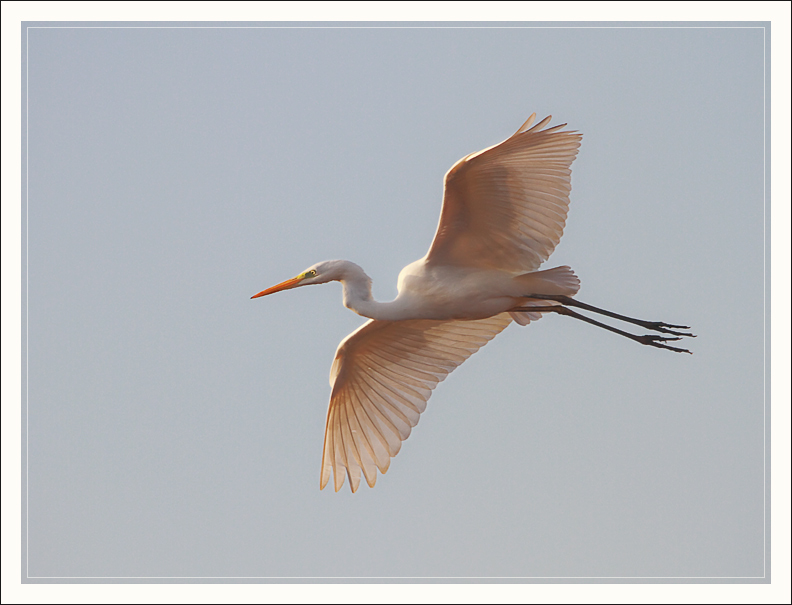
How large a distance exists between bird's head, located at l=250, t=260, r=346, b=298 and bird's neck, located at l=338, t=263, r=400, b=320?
0.26 feet

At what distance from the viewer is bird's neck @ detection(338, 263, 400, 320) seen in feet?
33.6

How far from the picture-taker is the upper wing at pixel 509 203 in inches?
380

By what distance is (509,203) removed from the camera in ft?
32.9

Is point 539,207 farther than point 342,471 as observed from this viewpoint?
No

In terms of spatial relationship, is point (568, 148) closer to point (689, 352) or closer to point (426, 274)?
point (426, 274)

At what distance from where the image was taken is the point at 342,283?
1039 cm

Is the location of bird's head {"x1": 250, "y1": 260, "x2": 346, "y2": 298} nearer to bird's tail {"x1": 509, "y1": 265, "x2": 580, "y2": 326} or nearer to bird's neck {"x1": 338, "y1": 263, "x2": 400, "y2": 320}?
bird's neck {"x1": 338, "y1": 263, "x2": 400, "y2": 320}

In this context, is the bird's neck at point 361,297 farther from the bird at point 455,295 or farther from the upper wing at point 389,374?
the upper wing at point 389,374

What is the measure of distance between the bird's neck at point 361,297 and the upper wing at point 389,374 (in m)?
0.96

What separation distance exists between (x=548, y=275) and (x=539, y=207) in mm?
590

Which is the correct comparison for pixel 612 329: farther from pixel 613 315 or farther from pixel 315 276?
pixel 315 276

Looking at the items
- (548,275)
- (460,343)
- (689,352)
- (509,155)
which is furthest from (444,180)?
(689,352)

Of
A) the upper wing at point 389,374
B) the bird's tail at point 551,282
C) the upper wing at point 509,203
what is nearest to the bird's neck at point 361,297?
the upper wing at point 509,203

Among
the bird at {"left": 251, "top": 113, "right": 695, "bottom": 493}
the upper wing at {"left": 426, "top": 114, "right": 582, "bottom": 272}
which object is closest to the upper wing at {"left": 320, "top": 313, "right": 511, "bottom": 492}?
the bird at {"left": 251, "top": 113, "right": 695, "bottom": 493}
